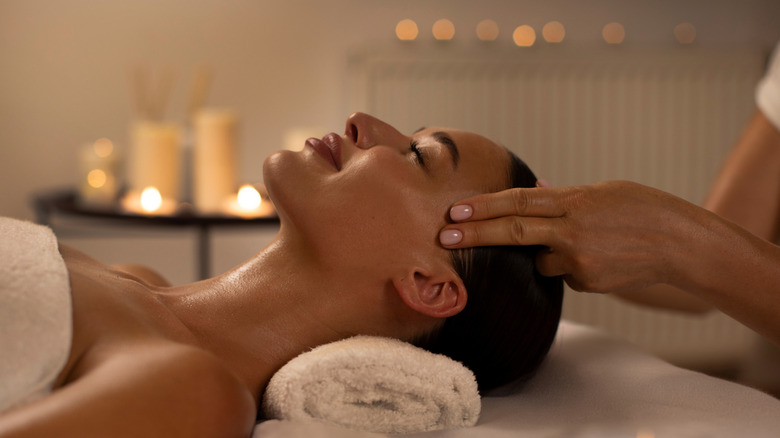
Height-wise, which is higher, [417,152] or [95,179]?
[417,152]

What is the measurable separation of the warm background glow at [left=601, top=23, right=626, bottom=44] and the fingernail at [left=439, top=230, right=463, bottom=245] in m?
2.09

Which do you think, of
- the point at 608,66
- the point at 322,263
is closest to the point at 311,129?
the point at 608,66

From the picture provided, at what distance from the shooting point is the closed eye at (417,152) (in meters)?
1.06

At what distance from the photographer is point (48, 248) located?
3.05 ft

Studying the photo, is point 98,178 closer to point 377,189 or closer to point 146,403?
point 377,189

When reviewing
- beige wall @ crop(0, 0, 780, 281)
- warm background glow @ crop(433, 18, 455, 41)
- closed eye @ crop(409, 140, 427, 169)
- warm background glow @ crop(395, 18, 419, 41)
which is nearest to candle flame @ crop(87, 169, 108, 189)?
beige wall @ crop(0, 0, 780, 281)

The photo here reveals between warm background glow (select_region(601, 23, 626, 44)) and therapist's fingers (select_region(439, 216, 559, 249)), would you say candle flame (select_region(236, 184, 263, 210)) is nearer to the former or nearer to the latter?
therapist's fingers (select_region(439, 216, 559, 249))

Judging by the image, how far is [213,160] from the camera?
2.14 metres

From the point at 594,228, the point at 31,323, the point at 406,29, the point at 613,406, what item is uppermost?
the point at 406,29

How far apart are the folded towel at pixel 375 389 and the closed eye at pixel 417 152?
27 centimetres

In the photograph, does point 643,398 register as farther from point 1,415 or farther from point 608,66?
point 608,66

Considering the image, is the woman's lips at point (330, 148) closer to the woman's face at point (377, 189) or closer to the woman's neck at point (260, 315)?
the woman's face at point (377, 189)

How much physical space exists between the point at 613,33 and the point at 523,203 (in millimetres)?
2104

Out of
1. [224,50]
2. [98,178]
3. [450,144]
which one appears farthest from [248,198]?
[450,144]
